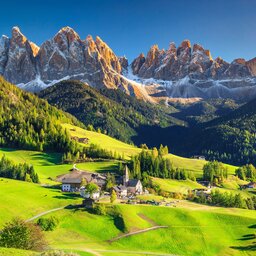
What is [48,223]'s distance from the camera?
372 ft

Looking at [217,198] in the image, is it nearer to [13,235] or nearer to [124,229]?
[124,229]

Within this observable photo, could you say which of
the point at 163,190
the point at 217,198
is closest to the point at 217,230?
the point at 217,198

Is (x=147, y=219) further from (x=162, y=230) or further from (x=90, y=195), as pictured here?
(x=90, y=195)

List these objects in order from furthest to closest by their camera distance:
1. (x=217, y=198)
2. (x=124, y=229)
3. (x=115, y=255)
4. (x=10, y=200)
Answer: (x=217, y=198)
(x=10, y=200)
(x=124, y=229)
(x=115, y=255)

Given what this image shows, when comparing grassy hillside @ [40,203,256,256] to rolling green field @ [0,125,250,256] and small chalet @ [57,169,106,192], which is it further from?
small chalet @ [57,169,106,192]

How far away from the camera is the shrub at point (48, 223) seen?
112 meters

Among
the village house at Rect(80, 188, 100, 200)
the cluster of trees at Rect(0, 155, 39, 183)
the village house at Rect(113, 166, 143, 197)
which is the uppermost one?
the cluster of trees at Rect(0, 155, 39, 183)

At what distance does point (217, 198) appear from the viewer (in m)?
167

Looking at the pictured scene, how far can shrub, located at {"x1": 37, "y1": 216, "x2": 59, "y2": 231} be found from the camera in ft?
367

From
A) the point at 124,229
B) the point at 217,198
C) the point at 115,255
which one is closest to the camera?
the point at 115,255

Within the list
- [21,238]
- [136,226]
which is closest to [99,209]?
[136,226]

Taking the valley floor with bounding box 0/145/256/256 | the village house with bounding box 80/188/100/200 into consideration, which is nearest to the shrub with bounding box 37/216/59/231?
the valley floor with bounding box 0/145/256/256

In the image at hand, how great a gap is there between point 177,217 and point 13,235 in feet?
215

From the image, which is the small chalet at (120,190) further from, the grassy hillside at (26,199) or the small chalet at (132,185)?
the grassy hillside at (26,199)
